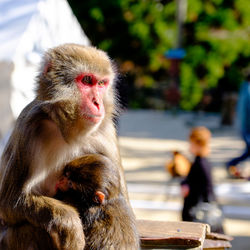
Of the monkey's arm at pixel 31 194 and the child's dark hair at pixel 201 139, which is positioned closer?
the monkey's arm at pixel 31 194

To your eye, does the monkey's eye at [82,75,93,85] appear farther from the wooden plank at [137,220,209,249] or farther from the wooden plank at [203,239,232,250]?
the wooden plank at [203,239,232,250]

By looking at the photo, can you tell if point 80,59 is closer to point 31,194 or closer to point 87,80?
point 87,80

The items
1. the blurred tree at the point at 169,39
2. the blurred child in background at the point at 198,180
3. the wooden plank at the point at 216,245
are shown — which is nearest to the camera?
the wooden plank at the point at 216,245

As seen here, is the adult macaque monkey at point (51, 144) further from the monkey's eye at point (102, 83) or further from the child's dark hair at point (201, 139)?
the child's dark hair at point (201, 139)

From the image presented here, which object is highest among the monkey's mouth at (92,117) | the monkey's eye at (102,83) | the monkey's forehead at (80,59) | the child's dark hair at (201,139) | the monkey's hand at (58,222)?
the monkey's forehead at (80,59)

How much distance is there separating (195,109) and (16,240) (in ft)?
45.7

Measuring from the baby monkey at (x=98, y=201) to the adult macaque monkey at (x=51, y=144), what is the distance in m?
0.08

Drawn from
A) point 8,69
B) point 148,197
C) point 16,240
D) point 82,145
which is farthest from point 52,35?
point 16,240

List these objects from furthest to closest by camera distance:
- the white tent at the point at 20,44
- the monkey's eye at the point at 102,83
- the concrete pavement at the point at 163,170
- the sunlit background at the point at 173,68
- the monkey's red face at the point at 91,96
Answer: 1. the sunlit background at the point at 173,68
2. the concrete pavement at the point at 163,170
3. the white tent at the point at 20,44
4. the monkey's eye at the point at 102,83
5. the monkey's red face at the point at 91,96

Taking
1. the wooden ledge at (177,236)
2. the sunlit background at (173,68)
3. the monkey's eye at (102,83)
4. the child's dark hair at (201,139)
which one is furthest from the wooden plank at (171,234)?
the sunlit background at (173,68)

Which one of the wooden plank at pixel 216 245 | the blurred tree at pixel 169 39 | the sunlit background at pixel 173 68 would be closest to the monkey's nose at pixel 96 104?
the wooden plank at pixel 216 245

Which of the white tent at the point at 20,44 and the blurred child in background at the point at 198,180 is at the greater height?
the white tent at the point at 20,44

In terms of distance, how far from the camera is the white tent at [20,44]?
4633 mm

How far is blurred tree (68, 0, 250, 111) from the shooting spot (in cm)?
1580
